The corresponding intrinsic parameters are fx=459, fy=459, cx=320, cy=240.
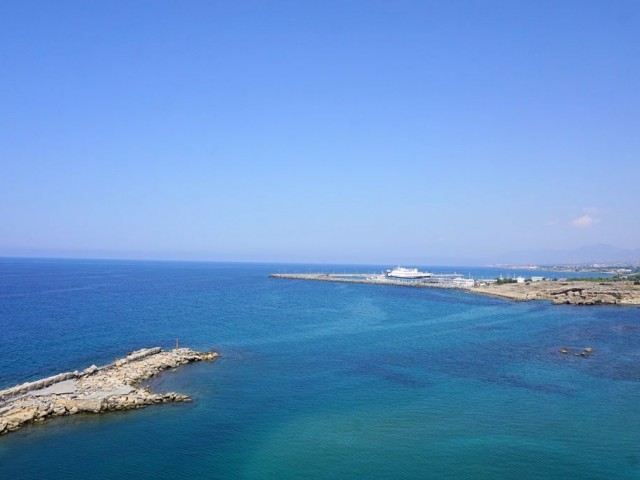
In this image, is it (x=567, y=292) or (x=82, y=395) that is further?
(x=567, y=292)

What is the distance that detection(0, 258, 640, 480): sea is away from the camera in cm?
1805

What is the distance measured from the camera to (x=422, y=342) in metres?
42.0

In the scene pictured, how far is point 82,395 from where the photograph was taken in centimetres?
2441

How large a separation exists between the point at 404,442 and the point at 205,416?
9.72 m

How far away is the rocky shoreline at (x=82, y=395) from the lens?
2198 centimetres

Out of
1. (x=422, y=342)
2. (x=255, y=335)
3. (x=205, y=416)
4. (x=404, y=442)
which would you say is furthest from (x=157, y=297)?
(x=404, y=442)

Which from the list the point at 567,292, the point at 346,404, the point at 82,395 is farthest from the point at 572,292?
the point at 82,395

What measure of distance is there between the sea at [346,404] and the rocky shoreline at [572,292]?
2600cm

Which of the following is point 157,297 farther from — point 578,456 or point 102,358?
point 578,456

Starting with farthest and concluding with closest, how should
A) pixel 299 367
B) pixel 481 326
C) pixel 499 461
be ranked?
1. pixel 481 326
2. pixel 299 367
3. pixel 499 461

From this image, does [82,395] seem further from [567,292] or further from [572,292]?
[567,292]

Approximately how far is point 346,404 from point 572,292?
73.2 m

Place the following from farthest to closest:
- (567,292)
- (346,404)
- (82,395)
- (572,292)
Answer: (567,292), (572,292), (346,404), (82,395)

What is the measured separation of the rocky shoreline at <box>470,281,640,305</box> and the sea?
2600 centimetres
